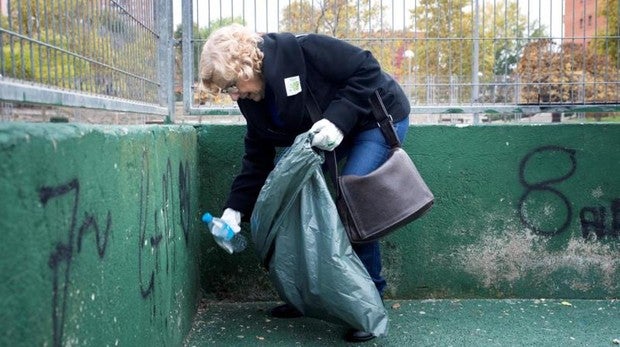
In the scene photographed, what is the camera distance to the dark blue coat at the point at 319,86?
3082mm

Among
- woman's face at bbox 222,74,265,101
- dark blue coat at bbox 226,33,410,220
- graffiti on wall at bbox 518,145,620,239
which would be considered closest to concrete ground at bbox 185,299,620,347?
graffiti on wall at bbox 518,145,620,239

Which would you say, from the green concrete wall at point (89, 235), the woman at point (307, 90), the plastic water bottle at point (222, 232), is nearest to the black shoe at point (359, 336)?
the woman at point (307, 90)

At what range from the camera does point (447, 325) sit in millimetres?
3535

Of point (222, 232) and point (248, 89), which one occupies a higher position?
point (248, 89)

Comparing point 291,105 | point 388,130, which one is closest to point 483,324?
point 388,130

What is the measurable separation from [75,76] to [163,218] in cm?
76

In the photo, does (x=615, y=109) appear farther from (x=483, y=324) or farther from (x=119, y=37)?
(x=119, y=37)

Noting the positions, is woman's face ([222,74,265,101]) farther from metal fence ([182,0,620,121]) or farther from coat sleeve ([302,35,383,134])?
metal fence ([182,0,620,121])

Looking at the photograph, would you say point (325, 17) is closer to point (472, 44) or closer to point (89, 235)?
point (472, 44)

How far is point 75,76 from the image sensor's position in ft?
7.00

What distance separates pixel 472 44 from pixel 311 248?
1792mm

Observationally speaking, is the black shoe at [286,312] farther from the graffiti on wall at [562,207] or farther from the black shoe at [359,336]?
the graffiti on wall at [562,207]

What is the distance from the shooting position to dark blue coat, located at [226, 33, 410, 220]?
3082 millimetres

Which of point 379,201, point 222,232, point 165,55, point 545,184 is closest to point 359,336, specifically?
point 379,201
